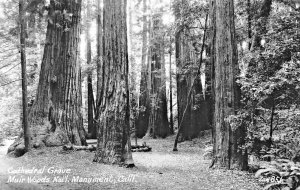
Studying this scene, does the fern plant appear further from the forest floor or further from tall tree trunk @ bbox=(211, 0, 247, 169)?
tall tree trunk @ bbox=(211, 0, 247, 169)

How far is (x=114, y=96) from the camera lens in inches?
276

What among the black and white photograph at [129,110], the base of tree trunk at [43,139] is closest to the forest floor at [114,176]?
the black and white photograph at [129,110]

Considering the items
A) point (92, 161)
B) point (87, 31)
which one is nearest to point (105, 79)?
point (92, 161)

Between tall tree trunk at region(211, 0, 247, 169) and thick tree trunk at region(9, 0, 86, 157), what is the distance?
4741 millimetres

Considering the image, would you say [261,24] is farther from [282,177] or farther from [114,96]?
[114,96]

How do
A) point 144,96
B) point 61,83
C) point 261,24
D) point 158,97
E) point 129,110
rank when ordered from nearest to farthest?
1. point 129,110
2. point 261,24
3. point 61,83
4. point 158,97
5. point 144,96

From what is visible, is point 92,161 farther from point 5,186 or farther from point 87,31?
point 87,31

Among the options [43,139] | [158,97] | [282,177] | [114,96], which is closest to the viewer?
[282,177]

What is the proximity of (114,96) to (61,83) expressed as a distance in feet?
9.99

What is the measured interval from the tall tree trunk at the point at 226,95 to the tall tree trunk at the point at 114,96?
215cm

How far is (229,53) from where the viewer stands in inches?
262

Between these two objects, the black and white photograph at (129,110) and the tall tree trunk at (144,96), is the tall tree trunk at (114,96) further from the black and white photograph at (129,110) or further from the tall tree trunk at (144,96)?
the tall tree trunk at (144,96)

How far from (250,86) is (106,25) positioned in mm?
3764

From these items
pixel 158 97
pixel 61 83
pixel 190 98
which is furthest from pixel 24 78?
pixel 158 97
